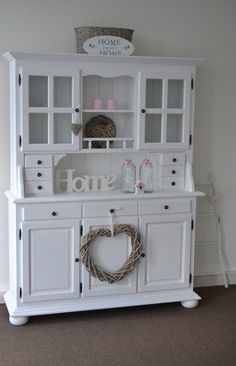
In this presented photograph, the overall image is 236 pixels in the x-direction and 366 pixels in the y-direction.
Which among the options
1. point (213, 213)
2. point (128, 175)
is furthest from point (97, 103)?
point (213, 213)

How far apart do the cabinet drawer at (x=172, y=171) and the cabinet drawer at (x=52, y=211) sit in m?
0.74

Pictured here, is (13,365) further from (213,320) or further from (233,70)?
(233,70)

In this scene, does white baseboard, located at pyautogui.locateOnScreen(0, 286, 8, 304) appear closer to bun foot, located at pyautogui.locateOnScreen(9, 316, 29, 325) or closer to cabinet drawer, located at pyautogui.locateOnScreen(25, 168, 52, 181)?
bun foot, located at pyautogui.locateOnScreen(9, 316, 29, 325)

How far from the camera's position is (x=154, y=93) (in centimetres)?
408

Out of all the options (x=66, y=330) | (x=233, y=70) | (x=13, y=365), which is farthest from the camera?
(x=233, y=70)

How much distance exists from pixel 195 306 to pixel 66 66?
2049mm

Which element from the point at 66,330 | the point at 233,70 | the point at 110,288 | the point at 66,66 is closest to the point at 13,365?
the point at 66,330

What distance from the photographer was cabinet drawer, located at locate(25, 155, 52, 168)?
12.6 feet

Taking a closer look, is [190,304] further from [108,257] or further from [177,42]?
[177,42]

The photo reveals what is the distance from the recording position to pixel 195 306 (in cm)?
419

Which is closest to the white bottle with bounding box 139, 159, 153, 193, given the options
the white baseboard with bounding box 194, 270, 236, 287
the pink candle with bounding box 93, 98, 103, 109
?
the pink candle with bounding box 93, 98, 103, 109

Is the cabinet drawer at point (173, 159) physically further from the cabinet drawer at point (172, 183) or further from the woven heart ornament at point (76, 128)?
the woven heart ornament at point (76, 128)

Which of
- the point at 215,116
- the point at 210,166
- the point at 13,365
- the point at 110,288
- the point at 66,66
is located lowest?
the point at 13,365

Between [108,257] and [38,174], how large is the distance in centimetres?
79
